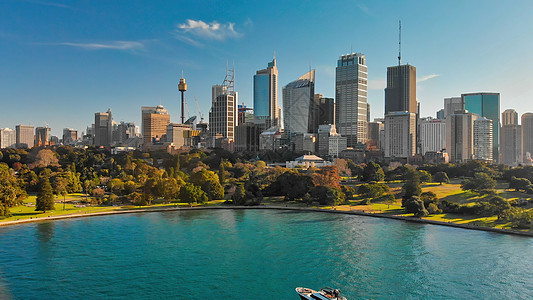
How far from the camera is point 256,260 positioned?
38219 mm

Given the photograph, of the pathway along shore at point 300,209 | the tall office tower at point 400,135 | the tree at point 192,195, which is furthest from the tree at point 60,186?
the tall office tower at point 400,135

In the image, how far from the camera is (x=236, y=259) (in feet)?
126

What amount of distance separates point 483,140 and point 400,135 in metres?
34.8

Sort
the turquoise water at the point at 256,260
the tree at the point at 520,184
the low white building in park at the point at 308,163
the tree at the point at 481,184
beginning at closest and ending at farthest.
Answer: the turquoise water at the point at 256,260 → the tree at the point at 481,184 → the tree at the point at 520,184 → the low white building in park at the point at 308,163

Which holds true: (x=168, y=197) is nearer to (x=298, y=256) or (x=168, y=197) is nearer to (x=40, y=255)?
(x=40, y=255)

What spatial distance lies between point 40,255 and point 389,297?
3352 cm

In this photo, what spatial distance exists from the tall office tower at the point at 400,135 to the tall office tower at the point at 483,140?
88.8 ft

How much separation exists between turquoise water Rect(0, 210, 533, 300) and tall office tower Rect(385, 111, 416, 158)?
5365 inches

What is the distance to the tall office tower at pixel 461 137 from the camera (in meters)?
173

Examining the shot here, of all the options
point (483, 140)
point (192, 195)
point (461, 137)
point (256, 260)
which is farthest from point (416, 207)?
point (483, 140)

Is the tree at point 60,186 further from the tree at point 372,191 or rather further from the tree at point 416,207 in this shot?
the tree at point 416,207

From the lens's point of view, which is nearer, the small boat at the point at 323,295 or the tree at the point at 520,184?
the small boat at the point at 323,295

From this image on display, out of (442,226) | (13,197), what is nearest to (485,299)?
(442,226)

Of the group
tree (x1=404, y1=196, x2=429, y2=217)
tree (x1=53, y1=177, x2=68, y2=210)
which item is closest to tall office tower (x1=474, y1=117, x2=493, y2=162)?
tree (x1=404, y1=196, x2=429, y2=217)
